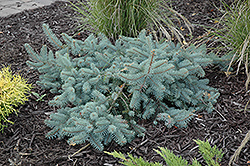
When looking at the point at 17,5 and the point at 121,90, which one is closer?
the point at 121,90

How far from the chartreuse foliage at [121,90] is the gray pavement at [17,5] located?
8.04 feet

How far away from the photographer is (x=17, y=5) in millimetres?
4602

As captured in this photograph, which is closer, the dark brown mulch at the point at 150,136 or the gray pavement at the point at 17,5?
the dark brown mulch at the point at 150,136

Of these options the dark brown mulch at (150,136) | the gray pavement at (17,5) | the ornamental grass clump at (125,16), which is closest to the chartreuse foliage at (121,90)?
the dark brown mulch at (150,136)

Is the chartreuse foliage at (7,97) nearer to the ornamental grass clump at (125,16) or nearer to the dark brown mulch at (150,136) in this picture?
the dark brown mulch at (150,136)

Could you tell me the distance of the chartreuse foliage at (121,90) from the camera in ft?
5.93

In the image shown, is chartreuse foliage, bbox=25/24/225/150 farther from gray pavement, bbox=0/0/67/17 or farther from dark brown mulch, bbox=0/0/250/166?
gray pavement, bbox=0/0/67/17

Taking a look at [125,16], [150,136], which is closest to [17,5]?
[125,16]

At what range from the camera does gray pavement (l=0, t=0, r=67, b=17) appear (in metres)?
4.33

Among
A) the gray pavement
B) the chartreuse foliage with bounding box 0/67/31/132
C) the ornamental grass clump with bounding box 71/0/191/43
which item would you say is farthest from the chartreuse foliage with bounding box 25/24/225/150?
the gray pavement

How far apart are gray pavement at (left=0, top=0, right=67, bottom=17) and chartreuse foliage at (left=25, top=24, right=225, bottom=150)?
2450 mm

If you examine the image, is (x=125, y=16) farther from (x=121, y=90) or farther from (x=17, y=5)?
(x=17, y=5)

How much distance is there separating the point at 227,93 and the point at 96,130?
4.39 feet

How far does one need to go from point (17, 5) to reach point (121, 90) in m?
3.66
